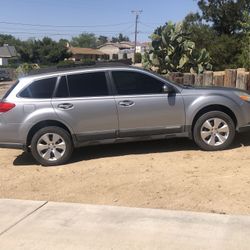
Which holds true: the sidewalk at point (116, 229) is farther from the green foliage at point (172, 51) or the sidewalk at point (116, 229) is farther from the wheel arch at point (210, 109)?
the green foliage at point (172, 51)

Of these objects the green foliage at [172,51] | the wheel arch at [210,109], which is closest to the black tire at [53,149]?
the wheel arch at [210,109]

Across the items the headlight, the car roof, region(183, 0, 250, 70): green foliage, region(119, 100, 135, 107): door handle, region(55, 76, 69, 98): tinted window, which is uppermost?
region(183, 0, 250, 70): green foliage

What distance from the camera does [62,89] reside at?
8625mm

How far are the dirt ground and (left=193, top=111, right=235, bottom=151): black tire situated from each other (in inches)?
6.1

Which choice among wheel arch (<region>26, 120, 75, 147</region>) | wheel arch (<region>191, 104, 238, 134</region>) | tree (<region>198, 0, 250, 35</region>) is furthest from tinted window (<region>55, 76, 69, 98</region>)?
tree (<region>198, 0, 250, 35</region>)

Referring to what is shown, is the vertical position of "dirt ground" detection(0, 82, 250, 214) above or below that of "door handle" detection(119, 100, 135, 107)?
below

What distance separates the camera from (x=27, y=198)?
6906 mm

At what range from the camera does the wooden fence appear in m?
11.9

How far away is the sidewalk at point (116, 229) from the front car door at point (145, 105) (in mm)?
2694

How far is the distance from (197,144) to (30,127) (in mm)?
2839

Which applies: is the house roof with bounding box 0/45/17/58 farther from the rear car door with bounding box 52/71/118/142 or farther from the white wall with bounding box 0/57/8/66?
the rear car door with bounding box 52/71/118/142

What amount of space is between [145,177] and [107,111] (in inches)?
63.2

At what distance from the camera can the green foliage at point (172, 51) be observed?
1495 centimetres

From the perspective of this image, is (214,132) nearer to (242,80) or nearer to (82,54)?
(242,80)
